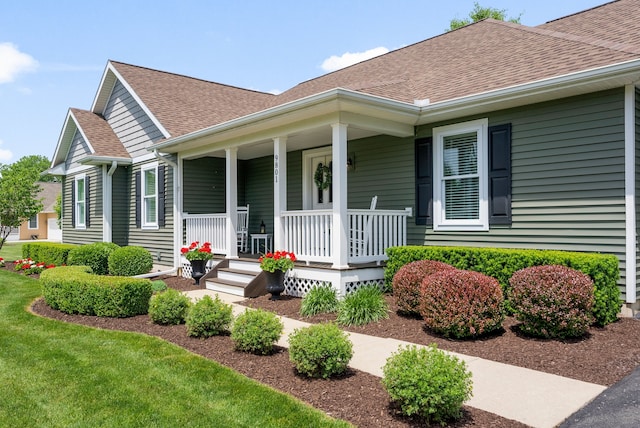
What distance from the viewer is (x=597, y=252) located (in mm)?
6082

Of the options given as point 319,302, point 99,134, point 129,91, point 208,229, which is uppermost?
point 129,91

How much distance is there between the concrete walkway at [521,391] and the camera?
3305 mm

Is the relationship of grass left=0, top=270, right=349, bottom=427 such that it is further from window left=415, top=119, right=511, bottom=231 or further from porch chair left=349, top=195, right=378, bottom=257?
window left=415, top=119, right=511, bottom=231

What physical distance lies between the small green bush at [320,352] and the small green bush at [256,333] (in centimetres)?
65

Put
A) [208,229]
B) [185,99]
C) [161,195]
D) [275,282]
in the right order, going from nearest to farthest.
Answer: [275,282] < [208,229] < [161,195] < [185,99]

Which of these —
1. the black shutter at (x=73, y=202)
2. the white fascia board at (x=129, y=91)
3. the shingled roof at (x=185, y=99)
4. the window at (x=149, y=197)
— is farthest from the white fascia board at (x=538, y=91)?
the black shutter at (x=73, y=202)

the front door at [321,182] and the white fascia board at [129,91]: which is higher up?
the white fascia board at [129,91]

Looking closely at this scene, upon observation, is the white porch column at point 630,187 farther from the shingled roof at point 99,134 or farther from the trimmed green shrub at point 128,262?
the shingled roof at point 99,134

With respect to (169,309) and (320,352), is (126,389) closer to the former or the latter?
(320,352)

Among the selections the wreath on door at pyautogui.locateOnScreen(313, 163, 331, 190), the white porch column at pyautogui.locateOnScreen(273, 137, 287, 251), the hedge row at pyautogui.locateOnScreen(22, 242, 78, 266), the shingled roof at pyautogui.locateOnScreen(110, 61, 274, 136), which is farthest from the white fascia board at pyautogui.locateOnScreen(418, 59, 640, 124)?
the hedge row at pyautogui.locateOnScreen(22, 242, 78, 266)

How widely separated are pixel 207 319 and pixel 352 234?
3183 millimetres

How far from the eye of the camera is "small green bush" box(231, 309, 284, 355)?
15.4 feet

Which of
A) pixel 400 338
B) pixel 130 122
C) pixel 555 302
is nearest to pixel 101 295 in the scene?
pixel 400 338

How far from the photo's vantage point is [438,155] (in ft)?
25.7
